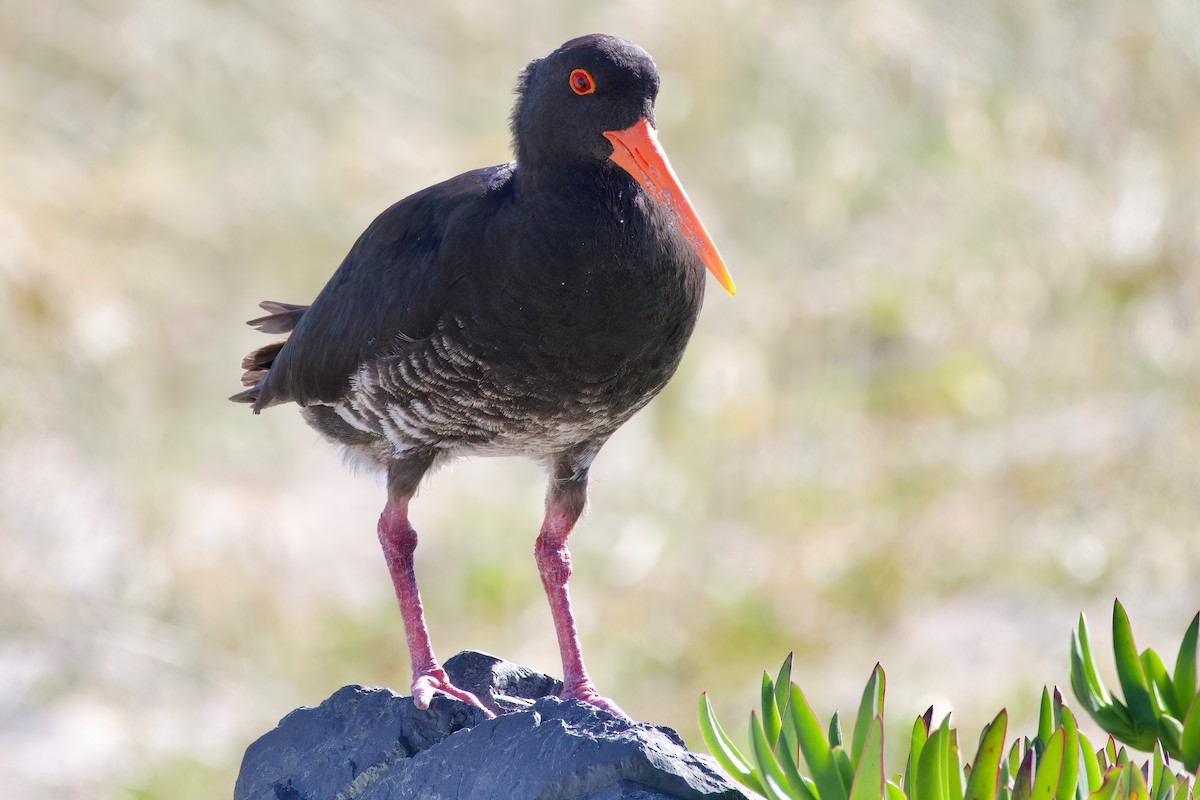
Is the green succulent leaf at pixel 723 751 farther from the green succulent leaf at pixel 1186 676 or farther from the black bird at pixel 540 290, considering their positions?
the green succulent leaf at pixel 1186 676

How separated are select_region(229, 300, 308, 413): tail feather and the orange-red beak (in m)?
2.10

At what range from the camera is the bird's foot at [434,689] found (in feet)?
15.0

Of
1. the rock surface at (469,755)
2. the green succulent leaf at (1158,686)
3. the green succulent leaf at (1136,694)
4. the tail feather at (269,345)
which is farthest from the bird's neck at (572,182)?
the green succulent leaf at (1158,686)

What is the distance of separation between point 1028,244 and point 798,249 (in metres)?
2.08

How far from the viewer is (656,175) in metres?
4.58

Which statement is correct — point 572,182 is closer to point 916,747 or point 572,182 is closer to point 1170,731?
point 916,747

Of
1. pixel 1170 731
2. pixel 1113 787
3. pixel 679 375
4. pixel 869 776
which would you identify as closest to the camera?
pixel 1113 787

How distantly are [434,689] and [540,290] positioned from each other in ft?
4.48

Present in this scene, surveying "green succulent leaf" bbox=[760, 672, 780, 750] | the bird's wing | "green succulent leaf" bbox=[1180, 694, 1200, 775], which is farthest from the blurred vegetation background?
"green succulent leaf" bbox=[760, 672, 780, 750]

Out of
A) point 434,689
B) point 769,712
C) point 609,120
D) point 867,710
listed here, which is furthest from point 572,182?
point 867,710

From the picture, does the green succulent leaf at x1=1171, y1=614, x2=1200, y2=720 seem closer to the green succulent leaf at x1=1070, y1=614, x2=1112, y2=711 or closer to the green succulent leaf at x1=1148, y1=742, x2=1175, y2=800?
the green succulent leaf at x1=1070, y1=614, x2=1112, y2=711

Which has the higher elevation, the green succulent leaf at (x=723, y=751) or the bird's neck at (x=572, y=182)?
the bird's neck at (x=572, y=182)

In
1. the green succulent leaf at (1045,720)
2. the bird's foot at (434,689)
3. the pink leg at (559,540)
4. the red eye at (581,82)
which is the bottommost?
the green succulent leaf at (1045,720)

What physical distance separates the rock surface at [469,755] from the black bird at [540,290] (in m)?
0.17
